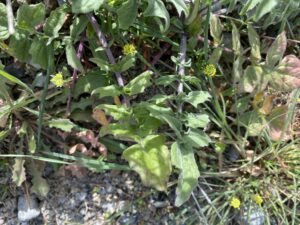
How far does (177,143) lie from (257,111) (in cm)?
47

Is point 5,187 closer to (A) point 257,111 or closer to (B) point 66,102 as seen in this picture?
(B) point 66,102

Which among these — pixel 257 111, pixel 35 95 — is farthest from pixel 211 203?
pixel 35 95

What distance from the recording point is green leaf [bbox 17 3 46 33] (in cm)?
171

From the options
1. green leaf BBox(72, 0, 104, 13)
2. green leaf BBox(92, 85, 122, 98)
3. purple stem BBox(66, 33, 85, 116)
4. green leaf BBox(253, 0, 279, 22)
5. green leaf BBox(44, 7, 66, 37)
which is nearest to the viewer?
green leaf BBox(253, 0, 279, 22)

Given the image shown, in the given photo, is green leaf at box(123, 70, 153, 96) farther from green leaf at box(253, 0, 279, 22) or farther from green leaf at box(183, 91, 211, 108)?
green leaf at box(253, 0, 279, 22)

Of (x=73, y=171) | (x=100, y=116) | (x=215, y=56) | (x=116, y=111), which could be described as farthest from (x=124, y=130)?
(x=215, y=56)

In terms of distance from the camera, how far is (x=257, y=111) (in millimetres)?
1911

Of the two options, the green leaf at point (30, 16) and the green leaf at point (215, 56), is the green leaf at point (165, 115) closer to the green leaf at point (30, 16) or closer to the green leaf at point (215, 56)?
the green leaf at point (215, 56)

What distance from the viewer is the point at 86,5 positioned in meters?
1.56

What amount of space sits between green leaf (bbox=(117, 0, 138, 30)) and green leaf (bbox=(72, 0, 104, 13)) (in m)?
0.08

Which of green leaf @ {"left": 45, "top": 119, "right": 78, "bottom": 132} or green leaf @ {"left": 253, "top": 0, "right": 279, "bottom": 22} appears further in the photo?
green leaf @ {"left": 45, "top": 119, "right": 78, "bottom": 132}

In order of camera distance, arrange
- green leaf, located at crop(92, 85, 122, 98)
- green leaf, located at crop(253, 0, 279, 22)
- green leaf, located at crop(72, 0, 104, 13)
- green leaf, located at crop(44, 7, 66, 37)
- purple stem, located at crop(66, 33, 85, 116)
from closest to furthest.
A: green leaf, located at crop(253, 0, 279, 22) → green leaf, located at crop(72, 0, 104, 13) → green leaf, located at crop(92, 85, 122, 98) → green leaf, located at crop(44, 7, 66, 37) → purple stem, located at crop(66, 33, 85, 116)

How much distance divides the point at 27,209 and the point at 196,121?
823 mm

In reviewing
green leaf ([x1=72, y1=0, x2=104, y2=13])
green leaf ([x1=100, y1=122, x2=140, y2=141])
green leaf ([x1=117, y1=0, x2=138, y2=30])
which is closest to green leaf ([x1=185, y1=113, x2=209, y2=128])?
green leaf ([x1=100, y1=122, x2=140, y2=141])
